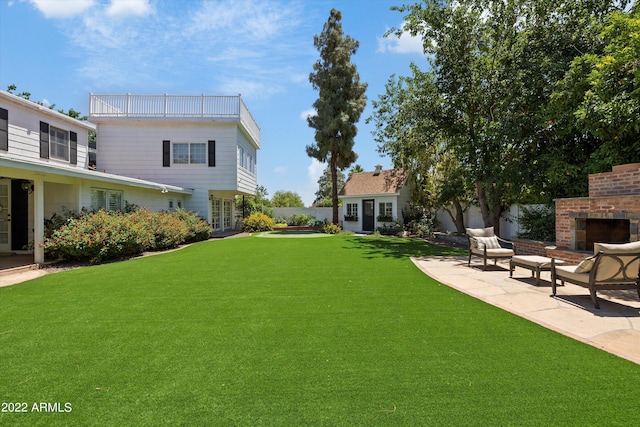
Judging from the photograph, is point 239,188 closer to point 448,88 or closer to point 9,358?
point 448,88

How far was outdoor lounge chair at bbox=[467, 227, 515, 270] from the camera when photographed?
25.8ft

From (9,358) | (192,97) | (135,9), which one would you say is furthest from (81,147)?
(9,358)

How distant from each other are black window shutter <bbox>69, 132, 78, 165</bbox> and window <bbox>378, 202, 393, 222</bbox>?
682 inches

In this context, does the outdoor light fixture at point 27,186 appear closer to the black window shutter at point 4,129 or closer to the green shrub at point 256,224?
the black window shutter at point 4,129

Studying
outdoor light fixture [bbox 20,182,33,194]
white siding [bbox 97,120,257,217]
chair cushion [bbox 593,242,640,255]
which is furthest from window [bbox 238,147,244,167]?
chair cushion [bbox 593,242,640,255]

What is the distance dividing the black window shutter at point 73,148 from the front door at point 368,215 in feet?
56.2

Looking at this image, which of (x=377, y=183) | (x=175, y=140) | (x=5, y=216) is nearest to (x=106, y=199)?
(x=5, y=216)

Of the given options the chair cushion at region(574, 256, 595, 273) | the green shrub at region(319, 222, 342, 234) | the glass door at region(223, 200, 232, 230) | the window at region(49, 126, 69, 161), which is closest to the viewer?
the chair cushion at region(574, 256, 595, 273)

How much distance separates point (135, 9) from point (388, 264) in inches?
398

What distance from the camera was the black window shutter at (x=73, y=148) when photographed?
46.1 ft

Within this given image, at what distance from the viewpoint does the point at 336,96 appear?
869 inches

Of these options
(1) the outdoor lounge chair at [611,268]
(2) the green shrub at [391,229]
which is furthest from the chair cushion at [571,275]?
(2) the green shrub at [391,229]

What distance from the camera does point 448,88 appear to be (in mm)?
13172

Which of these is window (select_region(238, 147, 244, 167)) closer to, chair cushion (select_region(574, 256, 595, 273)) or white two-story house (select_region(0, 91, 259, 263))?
white two-story house (select_region(0, 91, 259, 263))
